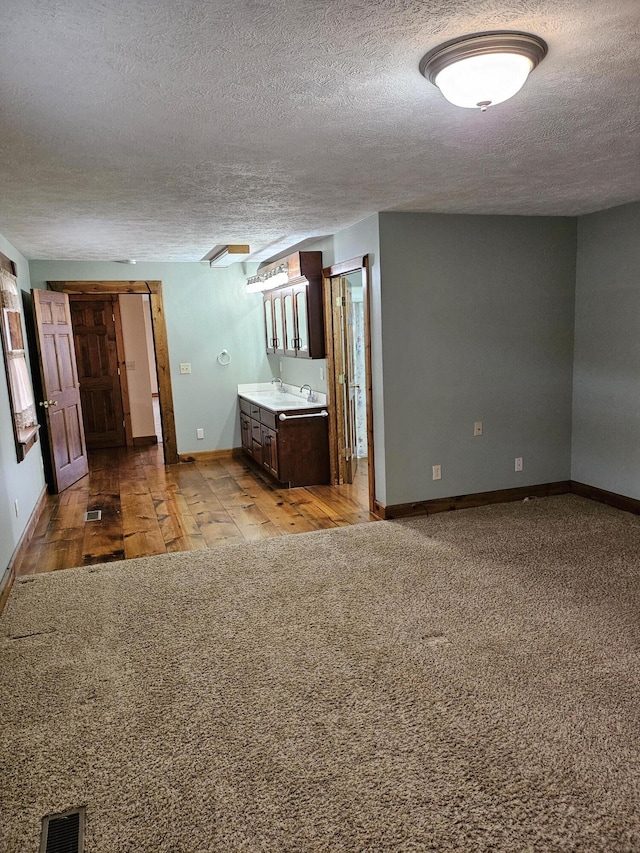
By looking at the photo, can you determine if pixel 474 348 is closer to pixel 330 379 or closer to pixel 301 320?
pixel 330 379

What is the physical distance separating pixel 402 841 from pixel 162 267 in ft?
20.3

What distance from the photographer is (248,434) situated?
22.6ft

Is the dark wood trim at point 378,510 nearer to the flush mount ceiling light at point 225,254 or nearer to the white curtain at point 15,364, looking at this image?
the flush mount ceiling light at point 225,254

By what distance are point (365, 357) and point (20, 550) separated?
2.89m

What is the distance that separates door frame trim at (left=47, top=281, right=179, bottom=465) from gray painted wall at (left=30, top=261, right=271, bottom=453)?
0.06 meters

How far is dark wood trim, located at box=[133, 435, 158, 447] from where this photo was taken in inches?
336

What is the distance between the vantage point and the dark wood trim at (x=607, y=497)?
4.57m

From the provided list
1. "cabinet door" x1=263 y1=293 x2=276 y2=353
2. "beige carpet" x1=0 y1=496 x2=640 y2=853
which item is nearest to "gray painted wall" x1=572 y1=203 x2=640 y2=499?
"beige carpet" x1=0 y1=496 x2=640 y2=853

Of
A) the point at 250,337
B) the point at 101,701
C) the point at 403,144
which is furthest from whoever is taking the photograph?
the point at 250,337

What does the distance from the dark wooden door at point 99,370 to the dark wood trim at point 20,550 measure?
2793 mm

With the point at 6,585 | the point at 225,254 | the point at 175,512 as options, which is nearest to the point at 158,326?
the point at 225,254

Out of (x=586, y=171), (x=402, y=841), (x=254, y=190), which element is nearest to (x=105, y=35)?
(x=254, y=190)

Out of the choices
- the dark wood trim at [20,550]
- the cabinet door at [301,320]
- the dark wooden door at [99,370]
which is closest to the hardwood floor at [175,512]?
the dark wood trim at [20,550]

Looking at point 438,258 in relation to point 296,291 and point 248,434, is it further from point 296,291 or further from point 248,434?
point 248,434
